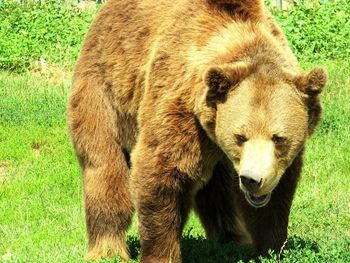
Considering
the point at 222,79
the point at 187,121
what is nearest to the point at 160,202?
the point at 187,121

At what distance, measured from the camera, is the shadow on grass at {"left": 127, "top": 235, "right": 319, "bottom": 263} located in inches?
246

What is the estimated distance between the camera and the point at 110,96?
21.2ft

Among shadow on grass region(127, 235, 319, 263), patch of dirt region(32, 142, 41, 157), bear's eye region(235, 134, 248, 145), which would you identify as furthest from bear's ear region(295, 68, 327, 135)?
patch of dirt region(32, 142, 41, 157)

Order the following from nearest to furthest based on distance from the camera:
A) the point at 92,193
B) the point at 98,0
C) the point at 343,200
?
the point at 92,193 < the point at 343,200 < the point at 98,0

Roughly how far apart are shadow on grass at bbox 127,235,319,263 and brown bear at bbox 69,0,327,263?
0.62ft

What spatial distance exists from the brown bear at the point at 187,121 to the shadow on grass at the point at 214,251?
19cm

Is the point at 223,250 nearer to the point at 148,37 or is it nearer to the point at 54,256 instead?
the point at 54,256

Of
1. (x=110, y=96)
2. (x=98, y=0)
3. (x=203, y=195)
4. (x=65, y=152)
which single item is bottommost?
(x=98, y=0)

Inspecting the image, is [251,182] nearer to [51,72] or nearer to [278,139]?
[278,139]

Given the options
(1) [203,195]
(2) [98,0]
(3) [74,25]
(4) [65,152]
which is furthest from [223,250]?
(2) [98,0]

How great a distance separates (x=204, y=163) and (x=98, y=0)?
10562mm

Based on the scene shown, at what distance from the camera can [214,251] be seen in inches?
256

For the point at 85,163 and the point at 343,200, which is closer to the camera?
the point at 85,163

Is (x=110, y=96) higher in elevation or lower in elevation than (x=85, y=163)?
higher
